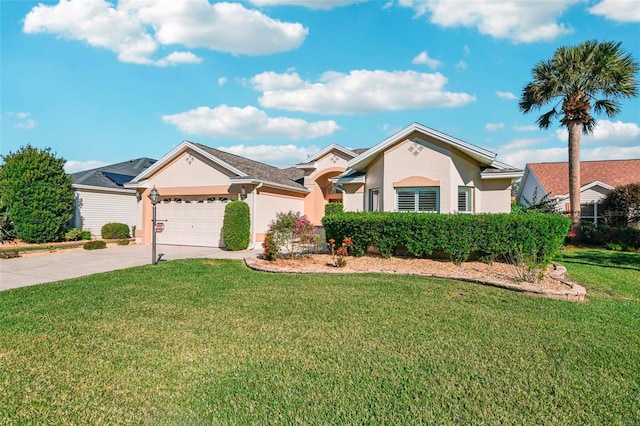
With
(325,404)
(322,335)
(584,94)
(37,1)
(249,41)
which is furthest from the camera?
(584,94)

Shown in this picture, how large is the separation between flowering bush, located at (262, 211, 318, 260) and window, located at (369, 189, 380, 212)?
3719 mm

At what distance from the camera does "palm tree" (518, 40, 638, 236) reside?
54.8 ft

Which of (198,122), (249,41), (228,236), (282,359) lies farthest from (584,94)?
(198,122)

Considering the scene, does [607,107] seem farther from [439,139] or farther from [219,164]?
[219,164]

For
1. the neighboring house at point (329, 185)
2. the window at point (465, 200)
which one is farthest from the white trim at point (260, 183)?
the window at point (465, 200)

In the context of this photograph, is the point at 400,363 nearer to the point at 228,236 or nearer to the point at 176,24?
the point at 228,236

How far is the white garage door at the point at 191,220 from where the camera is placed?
56.2ft

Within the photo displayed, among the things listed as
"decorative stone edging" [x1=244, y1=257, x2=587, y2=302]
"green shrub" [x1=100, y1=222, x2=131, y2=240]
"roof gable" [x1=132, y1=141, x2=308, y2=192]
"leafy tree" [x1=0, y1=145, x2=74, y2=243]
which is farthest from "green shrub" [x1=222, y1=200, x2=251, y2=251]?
"leafy tree" [x1=0, y1=145, x2=74, y2=243]

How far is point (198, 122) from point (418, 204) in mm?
17570

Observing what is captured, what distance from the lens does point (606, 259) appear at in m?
13.0

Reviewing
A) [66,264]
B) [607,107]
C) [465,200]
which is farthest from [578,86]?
[66,264]

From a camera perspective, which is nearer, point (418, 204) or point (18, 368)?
point (18, 368)

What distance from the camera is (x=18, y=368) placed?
3900mm

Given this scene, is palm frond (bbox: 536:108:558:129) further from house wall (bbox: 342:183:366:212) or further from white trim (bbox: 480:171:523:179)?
house wall (bbox: 342:183:366:212)
